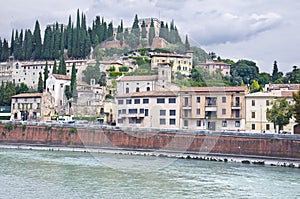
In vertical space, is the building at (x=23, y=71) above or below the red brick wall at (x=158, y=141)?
above

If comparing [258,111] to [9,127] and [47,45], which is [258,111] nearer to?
[9,127]

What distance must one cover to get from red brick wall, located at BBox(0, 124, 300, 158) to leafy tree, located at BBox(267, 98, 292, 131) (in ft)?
14.7

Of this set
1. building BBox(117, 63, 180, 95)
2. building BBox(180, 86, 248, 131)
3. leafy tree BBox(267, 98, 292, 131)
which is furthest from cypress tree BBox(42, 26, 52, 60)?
building BBox(117, 63, 180, 95)

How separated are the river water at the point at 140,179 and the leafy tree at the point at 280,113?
607cm

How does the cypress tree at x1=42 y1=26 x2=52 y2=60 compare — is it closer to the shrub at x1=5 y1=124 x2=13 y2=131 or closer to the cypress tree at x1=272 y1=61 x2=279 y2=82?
the shrub at x1=5 y1=124 x2=13 y2=131

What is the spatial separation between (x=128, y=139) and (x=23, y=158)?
6656 mm

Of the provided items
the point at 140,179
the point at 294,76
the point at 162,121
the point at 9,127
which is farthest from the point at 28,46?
the point at 140,179

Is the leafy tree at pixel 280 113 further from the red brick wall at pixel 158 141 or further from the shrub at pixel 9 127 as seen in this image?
the shrub at pixel 9 127

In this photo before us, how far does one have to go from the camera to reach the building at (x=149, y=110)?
20359 millimetres

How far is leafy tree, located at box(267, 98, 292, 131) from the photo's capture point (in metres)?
30.7

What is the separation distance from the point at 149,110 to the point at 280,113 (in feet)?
27.8

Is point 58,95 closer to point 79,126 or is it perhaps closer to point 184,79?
point 79,126

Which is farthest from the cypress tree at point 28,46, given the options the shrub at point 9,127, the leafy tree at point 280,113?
the leafy tree at point 280,113

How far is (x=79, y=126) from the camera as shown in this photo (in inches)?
1310
